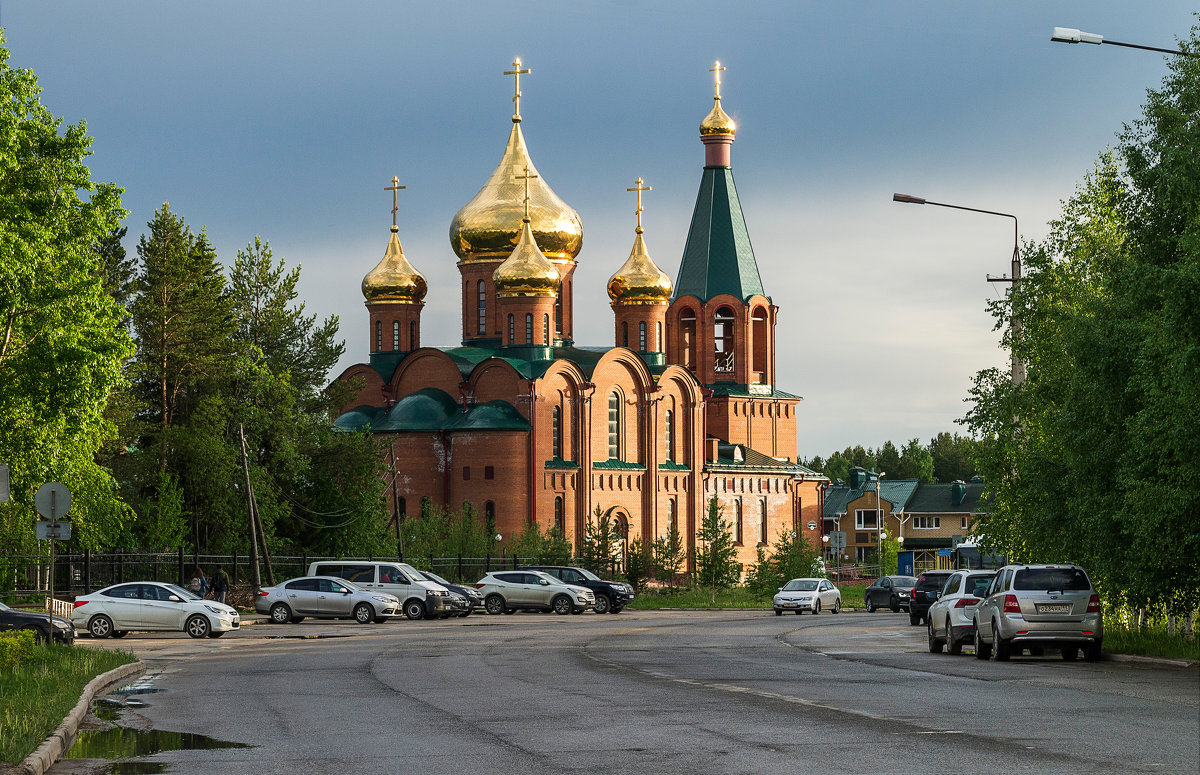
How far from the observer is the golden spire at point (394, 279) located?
254ft

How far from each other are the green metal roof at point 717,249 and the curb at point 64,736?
64.0 m

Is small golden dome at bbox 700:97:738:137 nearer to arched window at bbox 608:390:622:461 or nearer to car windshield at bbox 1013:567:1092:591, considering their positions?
arched window at bbox 608:390:622:461

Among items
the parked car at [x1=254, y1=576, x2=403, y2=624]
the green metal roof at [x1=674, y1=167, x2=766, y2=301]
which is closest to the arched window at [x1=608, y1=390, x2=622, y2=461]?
the green metal roof at [x1=674, y1=167, x2=766, y2=301]

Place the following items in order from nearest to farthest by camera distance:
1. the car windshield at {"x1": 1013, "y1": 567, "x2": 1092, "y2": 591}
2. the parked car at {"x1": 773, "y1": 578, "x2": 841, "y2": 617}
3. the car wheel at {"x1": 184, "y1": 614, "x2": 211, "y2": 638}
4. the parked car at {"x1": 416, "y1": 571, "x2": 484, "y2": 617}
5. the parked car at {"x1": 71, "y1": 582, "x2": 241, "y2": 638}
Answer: the car windshield at {"x1": 1013, "y1": 567, "x2": 1092, "y2": 591} → the parked car at {"x1": 71, "y1": 582, "x2": 241, "y2": 638} → the car wheel at {"x1": 184, "y1": 614, "x2": 211, "y2": 638} → the parked car at {"x1": 416, "y1": 571, "x2": 484, "y2": 617} → the parked car at {"x1": 773, "y1": 578, "x2": 841, "y2": 617}

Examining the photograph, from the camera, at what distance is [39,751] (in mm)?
11195

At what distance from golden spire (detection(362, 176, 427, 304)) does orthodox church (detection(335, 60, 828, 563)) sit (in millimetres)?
84

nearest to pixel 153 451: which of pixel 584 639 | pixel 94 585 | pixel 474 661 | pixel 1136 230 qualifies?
pixel 94 585

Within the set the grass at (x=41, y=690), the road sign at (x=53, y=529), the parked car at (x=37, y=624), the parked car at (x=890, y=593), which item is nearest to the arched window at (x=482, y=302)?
the parked car at (x=890, y=593)

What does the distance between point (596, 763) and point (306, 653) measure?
15546 mm

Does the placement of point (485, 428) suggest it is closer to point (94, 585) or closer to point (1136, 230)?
point (94, 585)

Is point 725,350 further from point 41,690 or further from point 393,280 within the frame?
point 41,690

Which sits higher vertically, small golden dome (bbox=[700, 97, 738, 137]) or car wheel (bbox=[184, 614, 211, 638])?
small golden dome (bbox=[700, 97, 738, 137])

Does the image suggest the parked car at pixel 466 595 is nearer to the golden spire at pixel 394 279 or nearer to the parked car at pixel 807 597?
the parked car at pixel 807 597

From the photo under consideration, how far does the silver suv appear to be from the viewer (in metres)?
22.0
